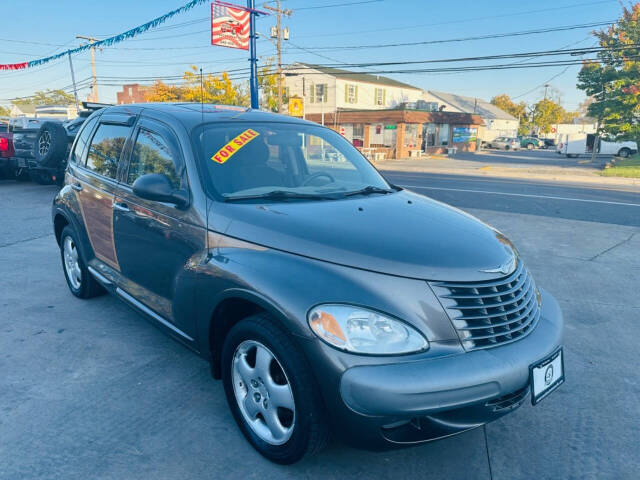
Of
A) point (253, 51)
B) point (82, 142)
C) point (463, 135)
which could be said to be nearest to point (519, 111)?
point (463, 135)

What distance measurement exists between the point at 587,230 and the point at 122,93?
7713 cm

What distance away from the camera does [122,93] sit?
73.9 meters

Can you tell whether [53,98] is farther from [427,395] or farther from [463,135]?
[427,395]

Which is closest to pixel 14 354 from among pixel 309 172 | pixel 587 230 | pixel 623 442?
pixel 309 172

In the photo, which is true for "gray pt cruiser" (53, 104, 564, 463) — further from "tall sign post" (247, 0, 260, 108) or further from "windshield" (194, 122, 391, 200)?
"tall sign post" (247, 0, 260, 108)

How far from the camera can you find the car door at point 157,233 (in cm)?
285

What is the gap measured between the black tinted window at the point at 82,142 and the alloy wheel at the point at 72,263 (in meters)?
0.77

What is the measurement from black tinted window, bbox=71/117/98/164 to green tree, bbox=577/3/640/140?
2967cm

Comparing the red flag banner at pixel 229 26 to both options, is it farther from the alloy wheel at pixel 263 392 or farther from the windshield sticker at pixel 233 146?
the alloy wheel at pixel 263 392

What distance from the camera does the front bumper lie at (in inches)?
76.8

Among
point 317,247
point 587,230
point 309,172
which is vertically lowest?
point 587,230

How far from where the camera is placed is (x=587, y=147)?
4412cm

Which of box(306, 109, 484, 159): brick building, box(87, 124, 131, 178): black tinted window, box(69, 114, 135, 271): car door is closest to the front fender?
box(69, 114, 135, 271): car door

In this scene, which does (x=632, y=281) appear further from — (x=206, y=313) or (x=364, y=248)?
(x=206, y=313)
